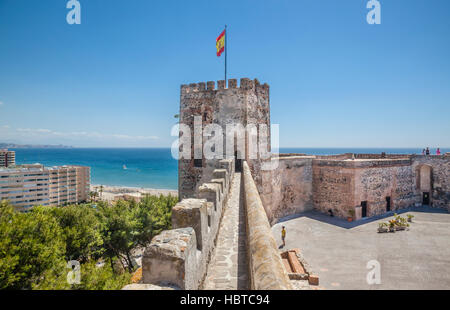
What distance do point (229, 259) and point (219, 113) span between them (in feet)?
37.4

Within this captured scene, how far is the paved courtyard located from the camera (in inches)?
400

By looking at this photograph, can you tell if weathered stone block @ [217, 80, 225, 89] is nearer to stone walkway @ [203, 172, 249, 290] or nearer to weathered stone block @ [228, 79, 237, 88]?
weathered stone block @ [228, 79, 237, 88]

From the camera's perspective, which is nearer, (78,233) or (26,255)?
(26,255)

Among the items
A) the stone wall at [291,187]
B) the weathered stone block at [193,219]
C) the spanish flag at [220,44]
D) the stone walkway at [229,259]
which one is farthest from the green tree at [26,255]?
the spanish flag at [220,44]

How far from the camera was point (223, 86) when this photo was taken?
14.2m

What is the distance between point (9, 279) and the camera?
6.83 meters

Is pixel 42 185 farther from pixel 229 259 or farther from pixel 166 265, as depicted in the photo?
pixel 166 265

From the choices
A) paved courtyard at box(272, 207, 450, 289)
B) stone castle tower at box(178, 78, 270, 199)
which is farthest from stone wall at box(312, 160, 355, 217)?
stone castle tower at box(178, 78, 270, 199)

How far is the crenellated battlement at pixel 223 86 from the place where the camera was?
13750mm

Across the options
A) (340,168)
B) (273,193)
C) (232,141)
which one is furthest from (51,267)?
(340,168)

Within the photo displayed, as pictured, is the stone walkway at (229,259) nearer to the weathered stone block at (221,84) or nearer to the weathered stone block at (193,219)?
the weathered stone block at (193,219)

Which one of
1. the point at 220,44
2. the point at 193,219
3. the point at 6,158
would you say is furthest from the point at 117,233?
the point at 6,158

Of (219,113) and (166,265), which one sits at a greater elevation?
(219,113)

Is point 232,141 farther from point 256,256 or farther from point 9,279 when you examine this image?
point 256,256
